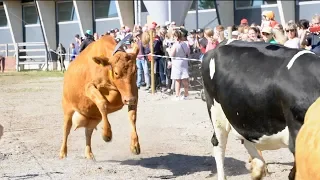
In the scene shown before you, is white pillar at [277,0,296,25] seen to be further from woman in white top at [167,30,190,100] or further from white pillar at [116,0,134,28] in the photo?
woman in white top at [167,30,190,100]

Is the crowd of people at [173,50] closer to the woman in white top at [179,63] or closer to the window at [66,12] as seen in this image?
the woman in white top at [179,63]

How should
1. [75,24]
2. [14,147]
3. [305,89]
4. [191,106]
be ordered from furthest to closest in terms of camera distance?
[75,24], [191,106], [14,147], [305,89]

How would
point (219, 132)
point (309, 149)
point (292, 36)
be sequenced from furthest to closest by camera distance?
1. point (292, 36)
2. point (219, 132)
3. point (309, 149)

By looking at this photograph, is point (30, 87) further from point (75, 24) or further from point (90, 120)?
point (75, 24)

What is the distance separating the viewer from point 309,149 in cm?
304

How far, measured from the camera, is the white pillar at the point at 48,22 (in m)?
36.5

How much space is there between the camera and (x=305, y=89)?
16.1 ft

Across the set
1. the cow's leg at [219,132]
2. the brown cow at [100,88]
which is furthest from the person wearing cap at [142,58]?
the cow's leg at [219,132]

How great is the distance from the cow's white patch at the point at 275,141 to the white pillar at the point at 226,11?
74.1 ft

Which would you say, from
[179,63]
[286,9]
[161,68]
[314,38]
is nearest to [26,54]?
[286,9]

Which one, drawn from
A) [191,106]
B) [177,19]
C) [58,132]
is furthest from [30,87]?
[58,132]

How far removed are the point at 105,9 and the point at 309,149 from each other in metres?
32.0

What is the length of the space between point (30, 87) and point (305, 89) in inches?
653

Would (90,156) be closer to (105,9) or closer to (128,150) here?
(128,150)
